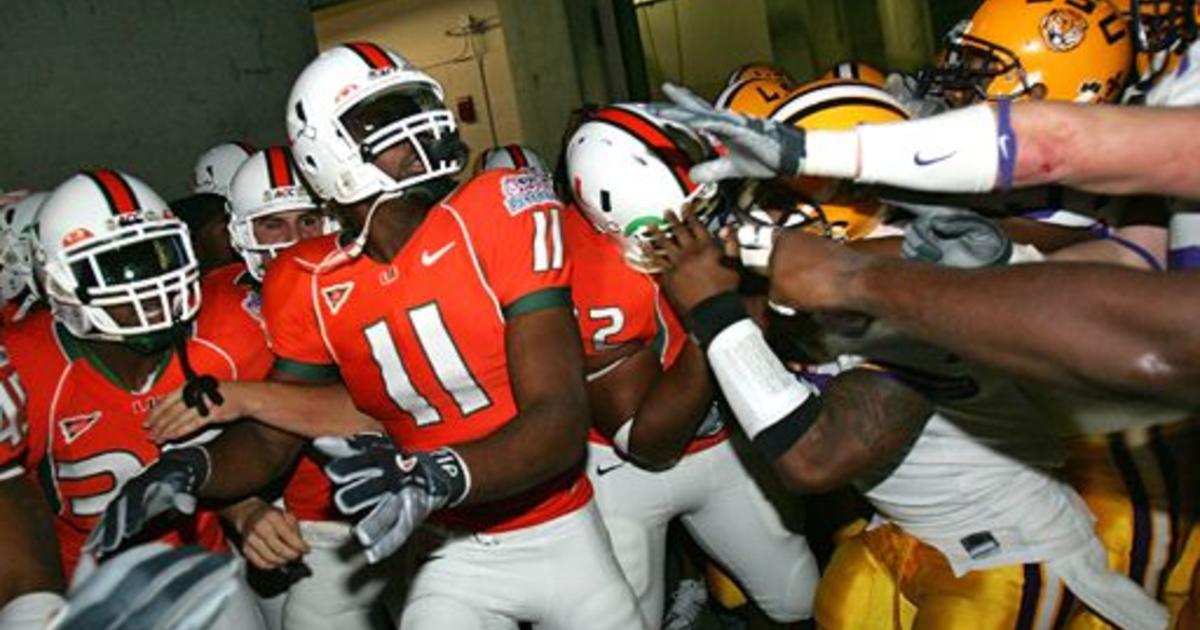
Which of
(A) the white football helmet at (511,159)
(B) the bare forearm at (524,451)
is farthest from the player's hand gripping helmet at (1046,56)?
(A) the white football helmet at (511,159)

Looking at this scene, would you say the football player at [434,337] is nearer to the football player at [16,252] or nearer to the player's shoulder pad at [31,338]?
the player's shoulder pad at [31,338]

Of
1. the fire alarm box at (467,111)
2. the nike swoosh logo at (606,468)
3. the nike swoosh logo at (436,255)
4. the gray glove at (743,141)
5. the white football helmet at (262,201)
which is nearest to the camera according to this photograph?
the gray glove at (743,141)

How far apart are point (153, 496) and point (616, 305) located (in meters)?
1.51

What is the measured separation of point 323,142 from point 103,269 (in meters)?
0.80

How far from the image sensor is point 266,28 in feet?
24.6

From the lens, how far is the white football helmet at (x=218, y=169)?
5554 millimetres

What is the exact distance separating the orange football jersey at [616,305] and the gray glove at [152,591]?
6.13ft

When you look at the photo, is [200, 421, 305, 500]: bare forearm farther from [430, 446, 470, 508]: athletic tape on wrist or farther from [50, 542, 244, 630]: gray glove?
[50, 542, 244, 630]: gray glove

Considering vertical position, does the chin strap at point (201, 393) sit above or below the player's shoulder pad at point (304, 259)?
below

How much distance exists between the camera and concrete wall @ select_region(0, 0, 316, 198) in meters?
6.18

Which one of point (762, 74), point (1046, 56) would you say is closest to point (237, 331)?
point (1046, 56)

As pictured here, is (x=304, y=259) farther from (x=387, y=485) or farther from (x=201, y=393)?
(x=387, y=485)

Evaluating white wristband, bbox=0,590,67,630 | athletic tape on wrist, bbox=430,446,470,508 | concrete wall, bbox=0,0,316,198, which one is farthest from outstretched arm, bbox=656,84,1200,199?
concrete wall, bbox=0,0,316,198

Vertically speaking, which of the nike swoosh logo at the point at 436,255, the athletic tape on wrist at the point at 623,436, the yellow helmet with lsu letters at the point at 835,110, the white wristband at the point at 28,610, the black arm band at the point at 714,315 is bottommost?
the athletic tape on wrist at the point at 623,436
